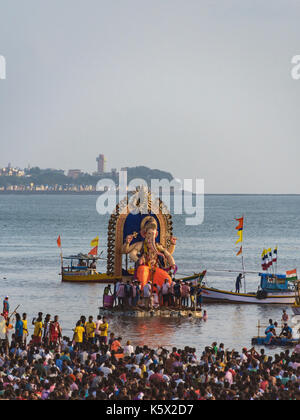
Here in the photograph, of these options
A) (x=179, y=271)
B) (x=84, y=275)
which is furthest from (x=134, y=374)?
(x=179, y=271)

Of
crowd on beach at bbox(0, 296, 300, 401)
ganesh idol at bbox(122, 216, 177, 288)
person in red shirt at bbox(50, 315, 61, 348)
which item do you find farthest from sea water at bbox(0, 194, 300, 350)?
crowd on beach at bbox(0, 296, 300, 401)

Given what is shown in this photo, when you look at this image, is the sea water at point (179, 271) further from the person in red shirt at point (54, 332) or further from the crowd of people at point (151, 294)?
the person in red shirt at point (54, 332)

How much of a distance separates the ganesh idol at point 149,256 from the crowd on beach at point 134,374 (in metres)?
11.2

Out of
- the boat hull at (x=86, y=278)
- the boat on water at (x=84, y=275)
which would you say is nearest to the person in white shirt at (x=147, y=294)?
the boat hull at (x=86, y=278)

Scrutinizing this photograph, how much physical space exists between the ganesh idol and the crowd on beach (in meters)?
11.2

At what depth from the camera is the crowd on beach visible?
19984 millimetres

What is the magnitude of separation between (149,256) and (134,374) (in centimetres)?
1770

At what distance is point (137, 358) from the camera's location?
25219mm

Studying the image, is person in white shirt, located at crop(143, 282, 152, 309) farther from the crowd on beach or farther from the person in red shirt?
the crowd on beach

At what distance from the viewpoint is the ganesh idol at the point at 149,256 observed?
39.7 meters

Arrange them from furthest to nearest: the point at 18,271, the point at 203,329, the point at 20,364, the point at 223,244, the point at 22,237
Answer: the point at 22,237 < the point at 223,244 < the point at 18,271 < the point at 203,329 < the point at 20,364
